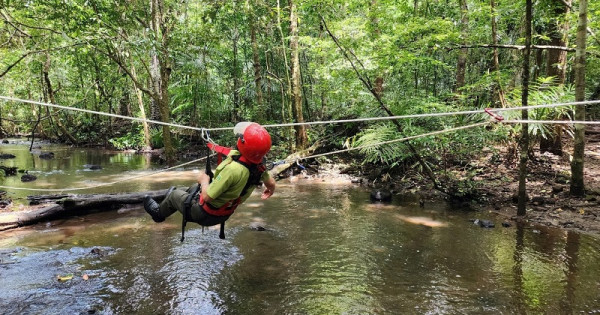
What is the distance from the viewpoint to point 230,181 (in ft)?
12.7

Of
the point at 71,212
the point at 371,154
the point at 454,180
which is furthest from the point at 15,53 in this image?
the point at 454,180

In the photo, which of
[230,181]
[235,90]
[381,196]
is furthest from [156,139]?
[230,181]

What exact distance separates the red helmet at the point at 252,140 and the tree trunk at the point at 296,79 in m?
8.43

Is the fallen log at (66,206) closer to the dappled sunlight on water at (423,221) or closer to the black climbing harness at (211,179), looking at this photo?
the black climbing harness at (211,179)

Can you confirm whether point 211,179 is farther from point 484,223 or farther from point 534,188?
point 534,188

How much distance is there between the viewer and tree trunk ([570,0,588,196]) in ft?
20.2

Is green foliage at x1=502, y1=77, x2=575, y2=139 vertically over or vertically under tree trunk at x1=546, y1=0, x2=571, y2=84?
under

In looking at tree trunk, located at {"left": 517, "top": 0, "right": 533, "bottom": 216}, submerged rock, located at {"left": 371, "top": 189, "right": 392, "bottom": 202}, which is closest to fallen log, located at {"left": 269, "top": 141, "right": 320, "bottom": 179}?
submerged rock, located at {"left": 371, "top": 189, "right": 392, "bottom": 202}

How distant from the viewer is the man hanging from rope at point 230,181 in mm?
3805

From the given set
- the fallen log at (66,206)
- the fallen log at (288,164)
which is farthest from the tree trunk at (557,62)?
the fallen log at (66,206)

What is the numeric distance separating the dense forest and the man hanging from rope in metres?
4.89

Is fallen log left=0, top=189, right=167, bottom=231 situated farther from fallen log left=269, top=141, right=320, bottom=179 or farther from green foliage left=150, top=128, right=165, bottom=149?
green foliage left=150, top=128, right=165, bottom=149

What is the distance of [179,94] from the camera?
735 inches

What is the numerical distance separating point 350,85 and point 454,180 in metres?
5.41
